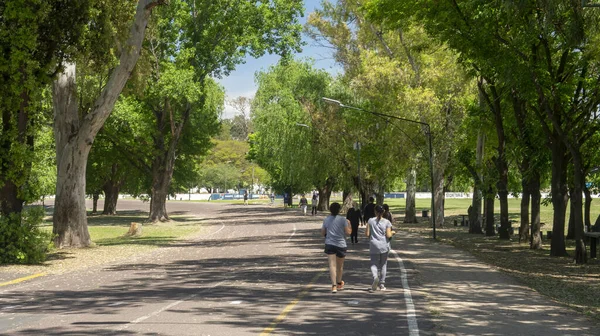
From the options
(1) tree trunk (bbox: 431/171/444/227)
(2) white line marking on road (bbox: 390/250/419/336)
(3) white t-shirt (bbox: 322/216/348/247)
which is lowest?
(2) white line marking on road (bbox: 390/250/419/336)

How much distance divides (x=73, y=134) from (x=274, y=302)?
15148mm

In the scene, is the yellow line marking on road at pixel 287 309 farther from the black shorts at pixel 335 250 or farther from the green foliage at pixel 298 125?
the green foliage at pixel 298 125

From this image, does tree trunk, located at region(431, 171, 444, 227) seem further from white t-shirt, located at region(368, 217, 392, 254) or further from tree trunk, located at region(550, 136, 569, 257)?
white t-shirt, located at region(368, 217, 392, 254)

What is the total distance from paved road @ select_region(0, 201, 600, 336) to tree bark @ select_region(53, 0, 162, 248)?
17.0 ft

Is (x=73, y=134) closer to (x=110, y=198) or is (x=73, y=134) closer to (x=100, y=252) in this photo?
(x=100, y=252)

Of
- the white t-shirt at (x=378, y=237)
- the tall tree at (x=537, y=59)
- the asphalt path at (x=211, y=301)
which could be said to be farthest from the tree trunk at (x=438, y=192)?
the white t-shirt at (x=378, y=237)

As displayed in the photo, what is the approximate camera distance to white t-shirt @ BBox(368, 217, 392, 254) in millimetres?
15156

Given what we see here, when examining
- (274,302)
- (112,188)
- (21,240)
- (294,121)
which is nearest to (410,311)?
(274,302)

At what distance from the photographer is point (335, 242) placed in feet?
48.2

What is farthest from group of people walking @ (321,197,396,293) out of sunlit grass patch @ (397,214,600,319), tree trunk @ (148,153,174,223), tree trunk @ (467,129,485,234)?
tree trunk @ (148,153,174,223)

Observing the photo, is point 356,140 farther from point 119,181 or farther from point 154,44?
point 119,181

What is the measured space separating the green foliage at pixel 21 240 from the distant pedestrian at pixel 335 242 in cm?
1036

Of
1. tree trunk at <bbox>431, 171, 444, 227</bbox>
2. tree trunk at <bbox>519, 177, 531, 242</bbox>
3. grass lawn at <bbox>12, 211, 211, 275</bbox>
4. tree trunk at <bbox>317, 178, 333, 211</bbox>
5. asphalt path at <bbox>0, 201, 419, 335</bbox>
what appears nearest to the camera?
asphalt path at <bbox>0, 201, 419, 335</bbox>

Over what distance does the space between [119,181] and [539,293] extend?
204 feet
